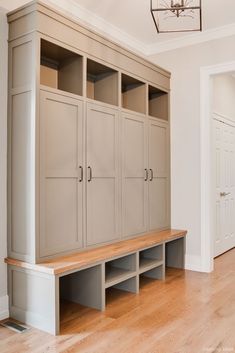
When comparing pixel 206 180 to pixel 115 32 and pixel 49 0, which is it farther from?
pixel 49 0

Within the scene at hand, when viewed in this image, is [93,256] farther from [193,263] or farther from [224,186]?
[224,186]

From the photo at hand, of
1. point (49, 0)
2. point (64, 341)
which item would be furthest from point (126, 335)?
point (49, 0)

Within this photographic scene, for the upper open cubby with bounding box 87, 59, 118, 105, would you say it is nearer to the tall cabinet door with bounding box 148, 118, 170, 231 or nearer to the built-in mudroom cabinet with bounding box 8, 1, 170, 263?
the built-in mudroom cabinet with bounding box 8, 1, 170, 263

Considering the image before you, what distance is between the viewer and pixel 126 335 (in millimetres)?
2447

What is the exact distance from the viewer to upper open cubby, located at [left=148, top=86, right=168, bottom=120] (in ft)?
→ 14.4

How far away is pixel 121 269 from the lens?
134 inches

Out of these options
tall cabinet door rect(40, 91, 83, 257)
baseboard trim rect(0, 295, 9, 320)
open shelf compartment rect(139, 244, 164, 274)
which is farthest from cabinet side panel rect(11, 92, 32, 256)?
open shelf compartment rect(139, 244, 164, 274)

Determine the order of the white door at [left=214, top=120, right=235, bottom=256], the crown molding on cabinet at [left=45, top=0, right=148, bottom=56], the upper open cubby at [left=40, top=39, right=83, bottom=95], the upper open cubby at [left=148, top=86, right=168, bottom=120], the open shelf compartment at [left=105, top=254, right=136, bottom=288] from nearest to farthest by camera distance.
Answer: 1. the upper open cubby at [left=40, top=39, right=83, bottom=95]
2. the open shelf compartment at [left=105, top=254, right=136, bottom=288]
3. the crown molding on cabinet at [left=45, top=0, right=148, bottom=56]
4. the upper open cubby at [left=148, top=86, right=168, bottom=120]
5. the white door at [left=214, top=120, right=235, bottom=256]

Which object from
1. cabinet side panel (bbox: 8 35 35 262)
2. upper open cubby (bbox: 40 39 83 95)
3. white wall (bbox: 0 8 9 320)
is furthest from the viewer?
upper open cubby (bbox: 40 39 83 95)

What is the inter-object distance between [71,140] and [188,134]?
6.12 feet

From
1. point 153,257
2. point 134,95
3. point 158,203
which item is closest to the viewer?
point 153,257

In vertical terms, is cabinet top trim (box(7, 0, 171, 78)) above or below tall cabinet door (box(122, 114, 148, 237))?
above

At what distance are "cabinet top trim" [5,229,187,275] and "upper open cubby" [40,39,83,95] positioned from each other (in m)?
1.46

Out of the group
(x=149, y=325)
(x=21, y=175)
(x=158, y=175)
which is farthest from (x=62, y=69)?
(x=149, y=325)
